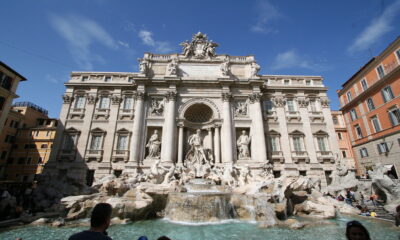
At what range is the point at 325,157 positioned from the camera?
1967 cm

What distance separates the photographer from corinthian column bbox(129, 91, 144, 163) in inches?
703

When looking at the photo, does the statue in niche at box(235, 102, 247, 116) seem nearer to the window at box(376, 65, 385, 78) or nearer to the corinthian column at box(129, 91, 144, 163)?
the corinthian column at box(129, 91, 144, 163)

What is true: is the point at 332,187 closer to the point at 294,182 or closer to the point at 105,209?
the point at 294,182

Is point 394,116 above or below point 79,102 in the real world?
below

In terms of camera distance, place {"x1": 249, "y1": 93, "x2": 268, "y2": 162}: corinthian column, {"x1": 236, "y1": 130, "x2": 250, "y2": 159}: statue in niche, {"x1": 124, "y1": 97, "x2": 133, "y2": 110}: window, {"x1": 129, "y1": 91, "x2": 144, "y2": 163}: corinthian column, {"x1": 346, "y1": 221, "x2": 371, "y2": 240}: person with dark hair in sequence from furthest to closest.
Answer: {"x1": 124, "y1": 97, "x2": 133, "y2": 110}: window, {"x1": 236, "y1": 130, "x2": 250, "y2": 159}: statue in niche, {"x1": 249, "y1": 93, "x2": 268, "y2": 162}: corinthian column, {"x1": 129, "y1": 91, "x2": 144, "y2": 163}: corinthian column, {"x1": 346, "y1": 221, "x2": 371, "y2": 240}: person with dark hair

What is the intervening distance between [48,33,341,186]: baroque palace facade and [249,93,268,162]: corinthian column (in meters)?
0.09

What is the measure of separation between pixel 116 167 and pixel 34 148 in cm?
2073

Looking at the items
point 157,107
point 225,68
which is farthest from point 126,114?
point 225,68

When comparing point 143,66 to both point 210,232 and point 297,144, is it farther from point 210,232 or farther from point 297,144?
point 297,144

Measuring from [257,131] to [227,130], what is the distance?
3.14m

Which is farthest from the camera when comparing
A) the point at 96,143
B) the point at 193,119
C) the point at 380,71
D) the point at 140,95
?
the point at 193,119

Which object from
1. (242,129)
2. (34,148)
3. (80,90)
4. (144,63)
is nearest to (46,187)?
(80,90)

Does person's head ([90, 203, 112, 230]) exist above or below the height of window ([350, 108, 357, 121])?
below

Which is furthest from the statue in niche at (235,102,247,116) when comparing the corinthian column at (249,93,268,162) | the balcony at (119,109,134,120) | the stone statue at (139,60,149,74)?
the balcony at (119,109,134,120)
